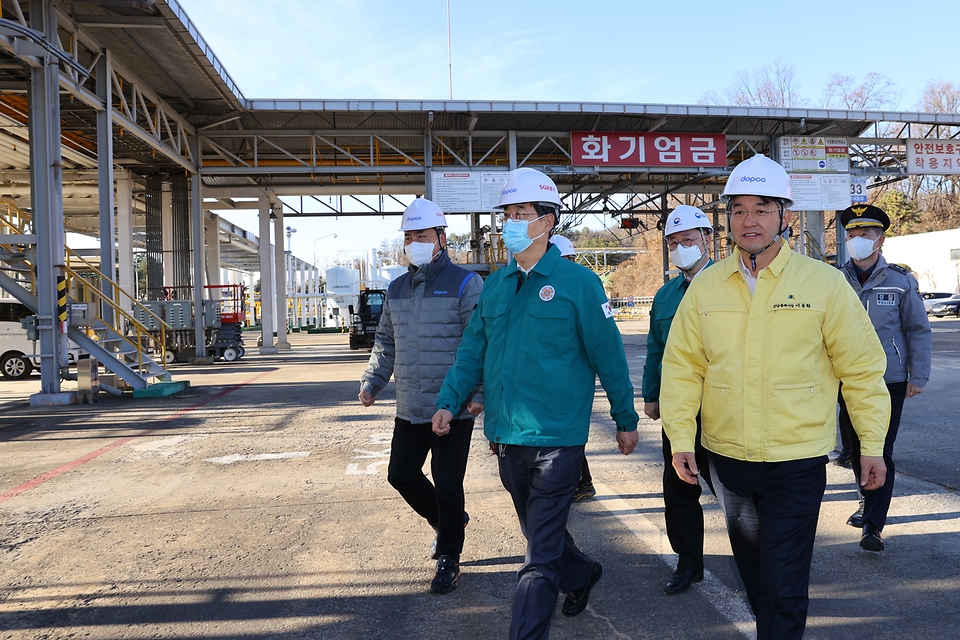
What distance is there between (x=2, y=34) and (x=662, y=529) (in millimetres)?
11698

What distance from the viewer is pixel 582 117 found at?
67.4ft

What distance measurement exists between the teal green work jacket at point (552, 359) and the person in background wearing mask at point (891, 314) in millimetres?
2290

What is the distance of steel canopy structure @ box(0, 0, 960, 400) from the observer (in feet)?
39.9

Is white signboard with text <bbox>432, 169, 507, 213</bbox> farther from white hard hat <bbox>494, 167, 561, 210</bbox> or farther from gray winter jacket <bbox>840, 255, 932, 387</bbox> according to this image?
white hard hat <bbox>494, 167, 561, 210</bbox>

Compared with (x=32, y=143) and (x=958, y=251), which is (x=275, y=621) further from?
(x=958, y=251)

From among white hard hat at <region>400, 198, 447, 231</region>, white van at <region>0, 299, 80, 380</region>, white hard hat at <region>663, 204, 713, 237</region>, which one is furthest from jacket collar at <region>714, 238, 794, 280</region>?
white van at <region>0, 299, 80, 380</region>

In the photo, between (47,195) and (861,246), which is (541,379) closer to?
(861,246)

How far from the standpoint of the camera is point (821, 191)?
71.1 feet

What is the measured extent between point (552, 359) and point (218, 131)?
66.7 feet

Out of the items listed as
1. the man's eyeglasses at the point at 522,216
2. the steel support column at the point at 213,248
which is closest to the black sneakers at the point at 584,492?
the man's eyeglasses at the point at 522,216

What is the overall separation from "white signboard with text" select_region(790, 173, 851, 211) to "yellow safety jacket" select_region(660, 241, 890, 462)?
20.9 meters

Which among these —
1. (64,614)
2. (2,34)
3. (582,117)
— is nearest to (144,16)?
(2,34)

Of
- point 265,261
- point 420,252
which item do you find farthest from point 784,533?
point 265,261

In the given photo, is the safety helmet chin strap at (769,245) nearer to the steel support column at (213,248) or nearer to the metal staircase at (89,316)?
the metal staircase at (89,316)
